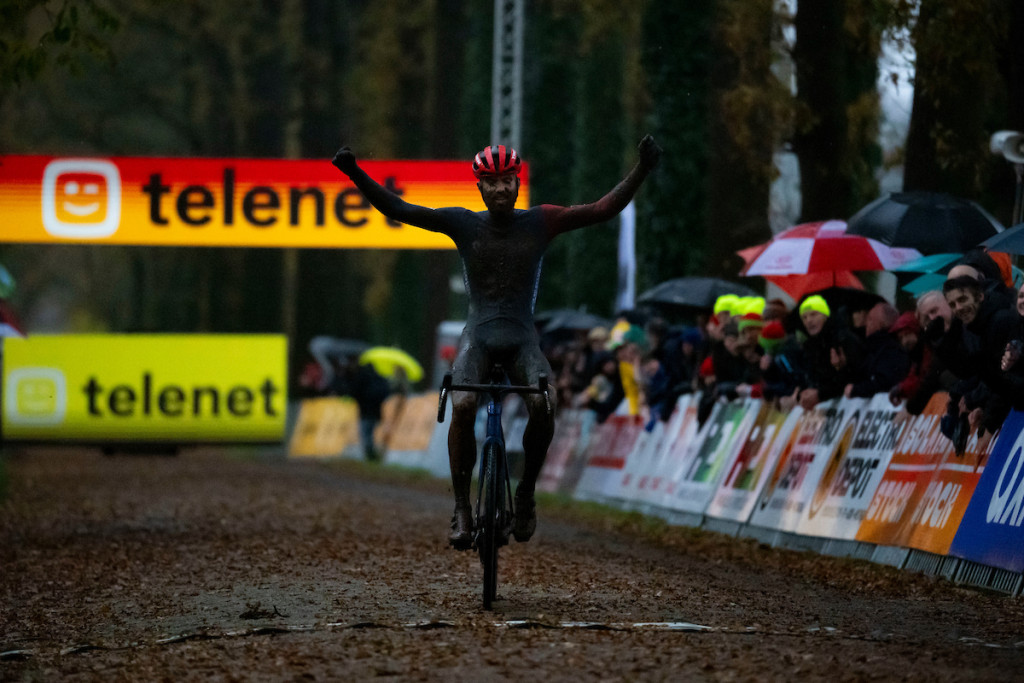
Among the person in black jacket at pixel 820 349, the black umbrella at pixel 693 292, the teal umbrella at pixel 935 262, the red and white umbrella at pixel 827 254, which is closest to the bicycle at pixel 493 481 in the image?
the person in black jacket at pixel 820 349

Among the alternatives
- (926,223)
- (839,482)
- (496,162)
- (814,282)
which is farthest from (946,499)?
(814,282)

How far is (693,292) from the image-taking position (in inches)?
797

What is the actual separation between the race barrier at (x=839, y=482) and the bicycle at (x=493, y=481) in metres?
3.30

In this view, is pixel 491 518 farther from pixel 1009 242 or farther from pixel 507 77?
pixel 507 77

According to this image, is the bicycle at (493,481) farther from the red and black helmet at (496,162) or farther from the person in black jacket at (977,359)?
the person in black jacket at (977,359)

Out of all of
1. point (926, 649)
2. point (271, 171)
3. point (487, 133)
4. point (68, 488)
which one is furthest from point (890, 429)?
point (487, 133)

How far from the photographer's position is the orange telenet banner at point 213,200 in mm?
18078

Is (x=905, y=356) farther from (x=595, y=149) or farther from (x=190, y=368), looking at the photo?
(x=595, y=149)

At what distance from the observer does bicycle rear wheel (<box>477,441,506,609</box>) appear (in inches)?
381

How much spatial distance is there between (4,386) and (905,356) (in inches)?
721

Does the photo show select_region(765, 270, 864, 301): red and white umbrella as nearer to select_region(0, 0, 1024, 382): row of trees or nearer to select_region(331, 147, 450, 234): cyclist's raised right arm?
select_region(0, 0, 1024, 382): row of trees

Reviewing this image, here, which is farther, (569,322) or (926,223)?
(569,322)

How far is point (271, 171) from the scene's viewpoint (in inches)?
739

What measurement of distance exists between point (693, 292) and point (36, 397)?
13.0 metres
